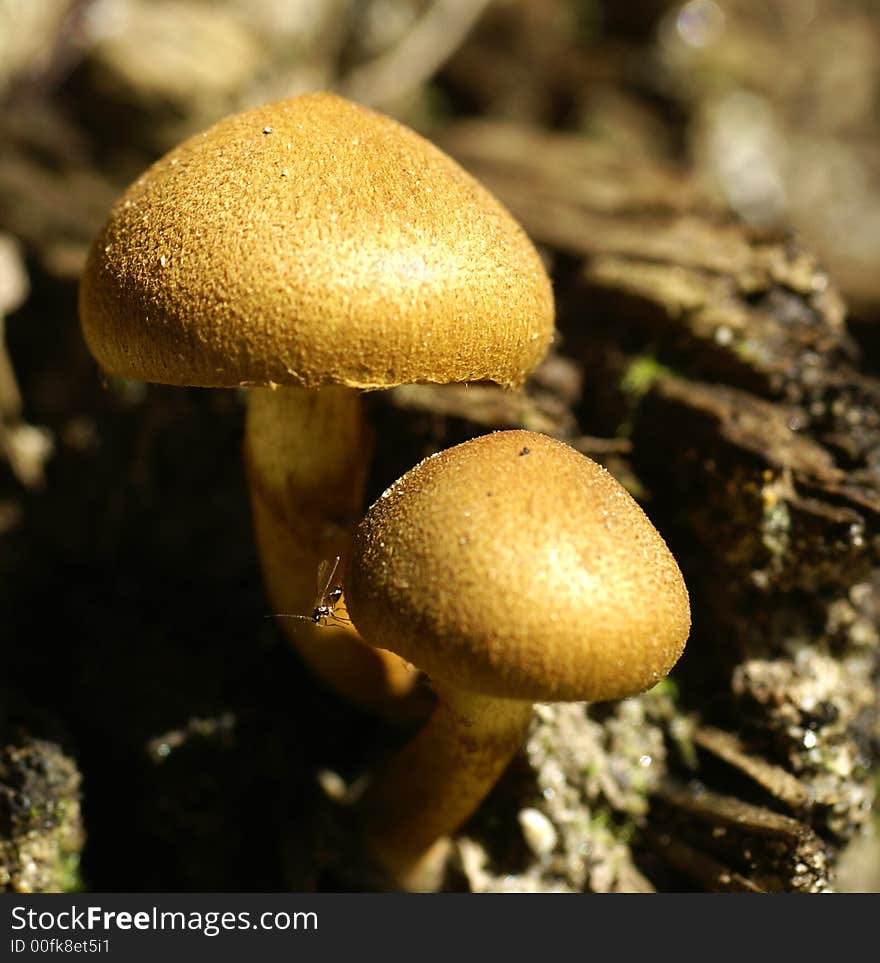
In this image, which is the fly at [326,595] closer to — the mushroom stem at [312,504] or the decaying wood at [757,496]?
the mushroom stem at [312,504]

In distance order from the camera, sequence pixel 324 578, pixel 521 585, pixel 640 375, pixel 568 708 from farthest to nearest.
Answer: pixel 640 375 → pixel 568 708 → pixel 324 578 → pixel 521 585

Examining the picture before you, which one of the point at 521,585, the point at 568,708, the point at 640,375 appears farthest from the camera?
the point at 640,375

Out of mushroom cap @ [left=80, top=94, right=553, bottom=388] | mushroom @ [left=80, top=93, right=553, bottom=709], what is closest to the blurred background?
mushroom @ [left=80, top=93, right=553, bottom=709]

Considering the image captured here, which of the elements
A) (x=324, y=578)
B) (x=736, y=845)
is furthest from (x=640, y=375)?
(x=736, y=845)

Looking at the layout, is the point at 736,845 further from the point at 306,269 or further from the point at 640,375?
the point at 306,269

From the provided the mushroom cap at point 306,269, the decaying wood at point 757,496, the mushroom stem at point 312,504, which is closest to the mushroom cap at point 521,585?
the mushroom cap at point 306,269

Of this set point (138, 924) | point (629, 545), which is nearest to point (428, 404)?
point (629, 545)

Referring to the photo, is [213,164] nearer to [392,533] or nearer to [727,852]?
[392,533]
